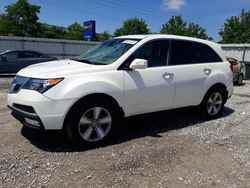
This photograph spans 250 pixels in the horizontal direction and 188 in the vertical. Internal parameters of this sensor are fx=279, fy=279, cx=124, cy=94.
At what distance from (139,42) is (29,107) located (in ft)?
7.06

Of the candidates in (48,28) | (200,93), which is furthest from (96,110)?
(48,28)

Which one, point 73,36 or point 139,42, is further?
point 73,36

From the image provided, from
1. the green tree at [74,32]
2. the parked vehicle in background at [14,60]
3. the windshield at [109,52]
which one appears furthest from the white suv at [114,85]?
the green tree at [74,32]

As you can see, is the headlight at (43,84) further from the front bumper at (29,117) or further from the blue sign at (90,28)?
the blue sign at (90,28)

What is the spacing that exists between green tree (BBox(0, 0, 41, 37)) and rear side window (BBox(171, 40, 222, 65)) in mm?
46262

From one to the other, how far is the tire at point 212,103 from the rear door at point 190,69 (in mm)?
276

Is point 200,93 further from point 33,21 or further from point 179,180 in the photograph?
point 33,21

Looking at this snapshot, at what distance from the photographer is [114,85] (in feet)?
14.5

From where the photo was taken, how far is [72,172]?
11.8ft

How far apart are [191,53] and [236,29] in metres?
51.3

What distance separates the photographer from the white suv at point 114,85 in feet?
13.1

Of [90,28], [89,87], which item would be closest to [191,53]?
[89,87]

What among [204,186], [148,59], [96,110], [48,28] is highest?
[48,28]

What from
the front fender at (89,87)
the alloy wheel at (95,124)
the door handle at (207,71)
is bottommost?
the alloy wheel at (95,124)
